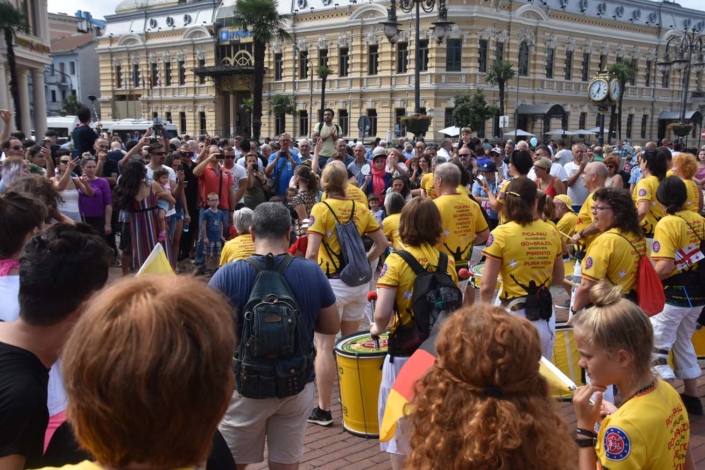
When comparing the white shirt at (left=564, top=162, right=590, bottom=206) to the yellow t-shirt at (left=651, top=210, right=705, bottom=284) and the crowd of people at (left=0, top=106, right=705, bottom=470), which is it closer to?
the crowd of people at (left=0, top=106, right=705, bottom=470)

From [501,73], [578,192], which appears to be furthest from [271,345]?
[501,73]

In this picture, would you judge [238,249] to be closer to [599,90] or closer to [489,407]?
[489,407]

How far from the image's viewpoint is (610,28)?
45344 millimetres

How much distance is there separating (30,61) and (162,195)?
30.2 m

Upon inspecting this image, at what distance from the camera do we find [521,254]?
4598mm

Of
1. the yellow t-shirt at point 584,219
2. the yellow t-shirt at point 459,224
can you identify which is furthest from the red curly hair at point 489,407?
the yellow t-shirt at point 584,219

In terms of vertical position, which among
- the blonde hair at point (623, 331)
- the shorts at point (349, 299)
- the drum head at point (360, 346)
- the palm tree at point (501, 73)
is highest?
the palm tree at point (501, 73)

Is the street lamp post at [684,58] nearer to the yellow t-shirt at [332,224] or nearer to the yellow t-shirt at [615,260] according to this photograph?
the yellow t-shirt at [615,260]

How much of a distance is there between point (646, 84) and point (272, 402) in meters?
52.6

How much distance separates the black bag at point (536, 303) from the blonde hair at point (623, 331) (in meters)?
1.94

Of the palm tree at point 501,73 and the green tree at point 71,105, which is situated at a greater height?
the palm tree at point 501,73

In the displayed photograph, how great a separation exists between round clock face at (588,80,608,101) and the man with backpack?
17.0 metres

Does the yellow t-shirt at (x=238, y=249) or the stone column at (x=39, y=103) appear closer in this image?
the yellow t-shirt at (x=238, y=249)

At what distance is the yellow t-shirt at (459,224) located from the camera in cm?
605
